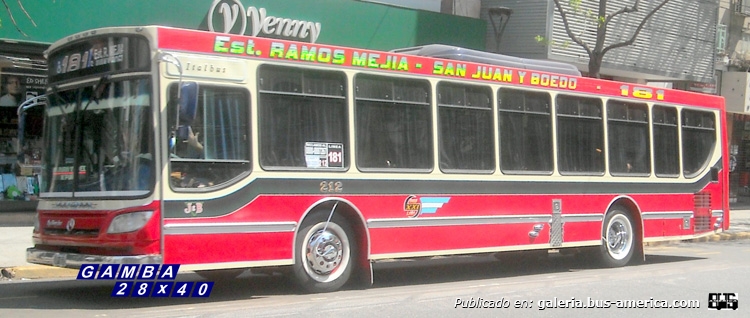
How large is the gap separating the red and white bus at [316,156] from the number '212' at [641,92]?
5.5 inches

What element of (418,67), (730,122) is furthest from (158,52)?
(730,122)

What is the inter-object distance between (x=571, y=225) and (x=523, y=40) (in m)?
11.5

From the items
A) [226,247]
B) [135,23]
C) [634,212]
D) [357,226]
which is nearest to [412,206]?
[357,226]

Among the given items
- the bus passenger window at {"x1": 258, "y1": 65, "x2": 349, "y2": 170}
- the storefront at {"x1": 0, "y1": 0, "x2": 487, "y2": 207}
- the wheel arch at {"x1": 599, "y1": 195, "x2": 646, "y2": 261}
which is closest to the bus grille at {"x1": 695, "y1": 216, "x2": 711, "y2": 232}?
the wheel arch at {"x1": 599, "y1": 195, "x2": 646, "y2": 261}

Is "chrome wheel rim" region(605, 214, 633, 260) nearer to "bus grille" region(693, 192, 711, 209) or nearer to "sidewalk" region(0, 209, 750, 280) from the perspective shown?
"bus grille" region(693, 192, 711, 209)

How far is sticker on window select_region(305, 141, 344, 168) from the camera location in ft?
34.9

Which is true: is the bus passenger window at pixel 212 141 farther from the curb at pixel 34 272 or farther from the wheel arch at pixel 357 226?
the curb at pixel 34 272

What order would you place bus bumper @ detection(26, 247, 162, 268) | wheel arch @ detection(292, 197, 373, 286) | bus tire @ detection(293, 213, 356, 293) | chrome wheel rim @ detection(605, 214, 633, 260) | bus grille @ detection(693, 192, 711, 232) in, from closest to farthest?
bus bumper @ detection(26, 247, 162, 268)
bus tire @ detection(293, 213, 356, 293)
wheel arch @ detection(292, 197, 373, 286)
chrome wheel rim @ detection(605, 214, 633, 260)
bus grille @ detection(693, 192, 711, 232)

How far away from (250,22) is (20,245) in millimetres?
6309

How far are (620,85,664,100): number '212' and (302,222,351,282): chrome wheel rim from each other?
6.16 m

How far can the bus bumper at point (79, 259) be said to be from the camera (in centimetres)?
901

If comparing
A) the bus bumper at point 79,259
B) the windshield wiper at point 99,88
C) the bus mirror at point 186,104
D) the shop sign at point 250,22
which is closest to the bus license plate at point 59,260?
the bus bumper at point 79,259

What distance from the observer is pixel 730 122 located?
32.8 meters

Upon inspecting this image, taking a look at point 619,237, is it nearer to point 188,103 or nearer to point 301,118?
point 301,118
